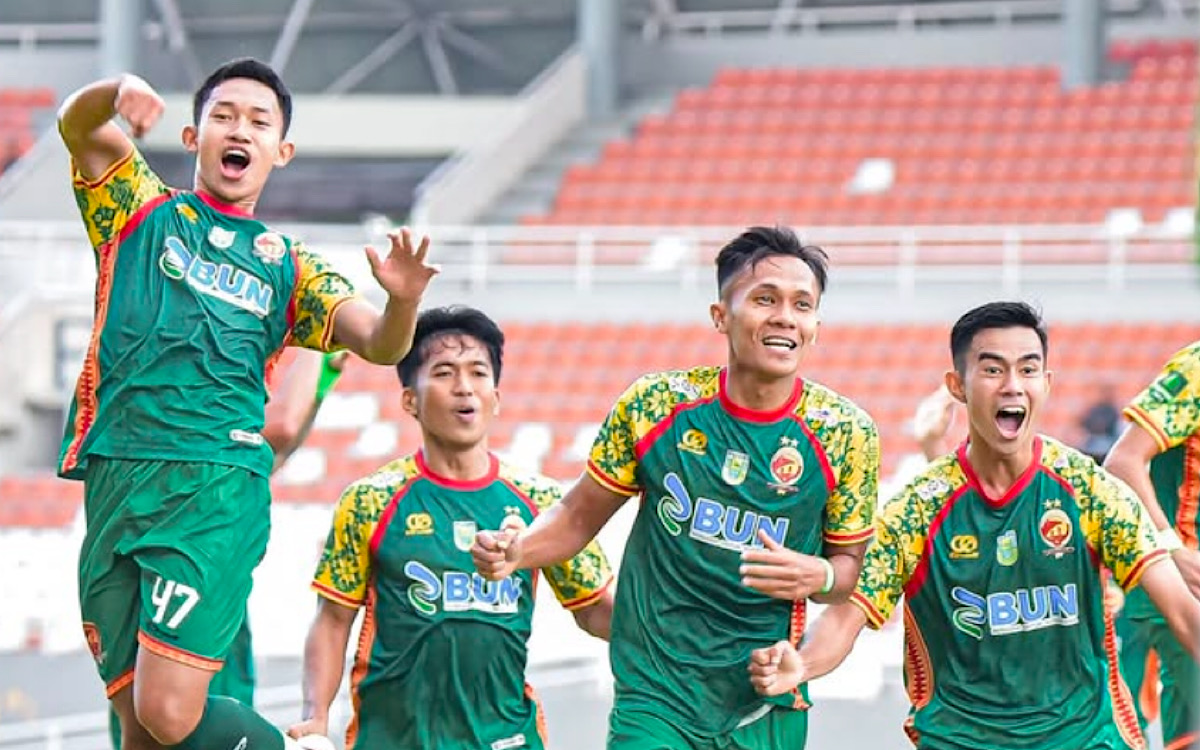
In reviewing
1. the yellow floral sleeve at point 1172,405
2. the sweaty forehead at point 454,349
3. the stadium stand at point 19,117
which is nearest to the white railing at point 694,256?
the stadium stand at point 19,117

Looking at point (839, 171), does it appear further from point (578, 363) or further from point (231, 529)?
point (231, 529)

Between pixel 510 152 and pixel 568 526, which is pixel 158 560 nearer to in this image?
pixel 568 526

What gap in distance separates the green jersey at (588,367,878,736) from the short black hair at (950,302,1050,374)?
20.4 inches

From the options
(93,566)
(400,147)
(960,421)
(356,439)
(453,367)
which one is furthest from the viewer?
(400,147)

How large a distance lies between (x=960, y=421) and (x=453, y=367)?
431 inches

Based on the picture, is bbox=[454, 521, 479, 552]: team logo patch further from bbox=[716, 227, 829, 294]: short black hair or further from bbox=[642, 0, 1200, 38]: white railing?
bbox=[642, 0, 1200, 38]: white railing

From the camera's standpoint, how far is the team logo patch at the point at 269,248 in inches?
241

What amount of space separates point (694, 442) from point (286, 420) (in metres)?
1.92

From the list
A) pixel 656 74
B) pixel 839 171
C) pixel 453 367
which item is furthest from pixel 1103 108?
pixel 453 367

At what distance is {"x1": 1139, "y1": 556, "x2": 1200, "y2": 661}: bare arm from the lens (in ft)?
19.5

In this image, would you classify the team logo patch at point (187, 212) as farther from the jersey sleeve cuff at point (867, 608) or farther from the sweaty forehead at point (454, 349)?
the jersey sleeve cuff at point (867, 608)

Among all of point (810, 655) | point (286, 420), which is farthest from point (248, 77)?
point (810, 655)

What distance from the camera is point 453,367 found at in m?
6.95

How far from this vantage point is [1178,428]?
22.9 feet
